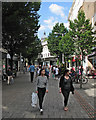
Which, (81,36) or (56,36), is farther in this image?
(56,36)

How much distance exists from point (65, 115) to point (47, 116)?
1.94ft

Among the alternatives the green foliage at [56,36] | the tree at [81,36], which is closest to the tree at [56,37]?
the green foliage at [56,36]

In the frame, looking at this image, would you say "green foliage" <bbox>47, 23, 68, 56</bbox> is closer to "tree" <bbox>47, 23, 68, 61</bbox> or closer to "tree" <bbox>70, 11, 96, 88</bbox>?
"tree" <bbox>47, 23, 68, 61</bbox>

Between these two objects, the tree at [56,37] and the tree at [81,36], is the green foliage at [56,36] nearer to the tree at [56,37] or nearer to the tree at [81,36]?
the tree at [56,37]

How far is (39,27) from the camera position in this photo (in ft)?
91.4

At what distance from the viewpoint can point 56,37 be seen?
54.8m

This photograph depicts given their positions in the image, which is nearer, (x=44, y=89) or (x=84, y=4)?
(x=44, y=89)

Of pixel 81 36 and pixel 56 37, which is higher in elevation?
pixel 56 37

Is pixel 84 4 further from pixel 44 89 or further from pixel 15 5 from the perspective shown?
pixel 44 89

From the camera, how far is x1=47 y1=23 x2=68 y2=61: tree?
2087 inches

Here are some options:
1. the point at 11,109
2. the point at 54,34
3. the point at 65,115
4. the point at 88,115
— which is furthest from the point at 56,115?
the point at 54,34

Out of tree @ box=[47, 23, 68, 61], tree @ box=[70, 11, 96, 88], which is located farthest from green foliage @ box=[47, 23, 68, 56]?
tree @ box=[70, 11, 96, 88]

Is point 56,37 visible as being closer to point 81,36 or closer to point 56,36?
point 56,36

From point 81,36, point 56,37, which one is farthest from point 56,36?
point 81,36
